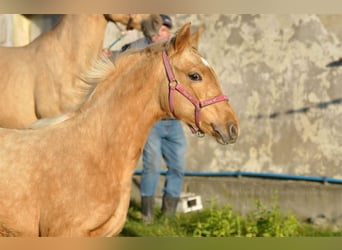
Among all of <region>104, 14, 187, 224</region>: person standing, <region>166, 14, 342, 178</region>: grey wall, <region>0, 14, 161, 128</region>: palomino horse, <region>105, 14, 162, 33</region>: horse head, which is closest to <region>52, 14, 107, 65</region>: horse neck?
<region>0, 14, 161, 128</region>: palomino horse

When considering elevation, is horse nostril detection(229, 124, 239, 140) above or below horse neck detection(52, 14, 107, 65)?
below

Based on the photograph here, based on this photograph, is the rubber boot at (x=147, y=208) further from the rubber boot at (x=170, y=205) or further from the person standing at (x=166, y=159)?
the rubber boot at (x=170, y=205)

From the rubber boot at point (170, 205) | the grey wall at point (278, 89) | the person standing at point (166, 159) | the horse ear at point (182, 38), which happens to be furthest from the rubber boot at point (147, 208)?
the horse ear at point (182, 38)

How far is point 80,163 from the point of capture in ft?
13.4

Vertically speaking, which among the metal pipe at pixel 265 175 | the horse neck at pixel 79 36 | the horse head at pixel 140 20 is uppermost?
the horse head at pixel 140 20

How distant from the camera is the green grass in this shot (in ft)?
20.7

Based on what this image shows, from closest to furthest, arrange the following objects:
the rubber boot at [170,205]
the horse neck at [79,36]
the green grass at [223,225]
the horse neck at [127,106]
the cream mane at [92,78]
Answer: the horse neck at [127,106] < the cream mane at [92,78] < the green grass at [223,225] < the horse neck at [79,36] < the rubber boot at [170,205]

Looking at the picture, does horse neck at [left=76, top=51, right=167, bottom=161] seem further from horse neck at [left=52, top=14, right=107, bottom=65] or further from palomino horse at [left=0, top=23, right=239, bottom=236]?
horse neck at [left=52, top=14, right=107, bottom=65]

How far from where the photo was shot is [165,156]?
750 cm

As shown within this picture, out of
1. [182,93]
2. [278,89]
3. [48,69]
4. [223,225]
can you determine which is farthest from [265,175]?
[182,93]

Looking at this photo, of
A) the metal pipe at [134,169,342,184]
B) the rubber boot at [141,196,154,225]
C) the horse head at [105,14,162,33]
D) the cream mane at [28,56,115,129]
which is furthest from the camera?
the metal pipe at [134,169,342,184]

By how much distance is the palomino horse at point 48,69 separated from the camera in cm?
635

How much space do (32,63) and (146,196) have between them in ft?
6.31

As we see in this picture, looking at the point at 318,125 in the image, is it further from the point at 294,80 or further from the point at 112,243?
the point at 112,243
